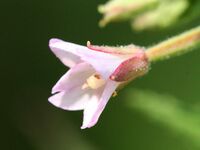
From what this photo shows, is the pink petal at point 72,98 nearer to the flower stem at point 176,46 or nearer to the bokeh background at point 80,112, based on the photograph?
the flower stem at point 176,46

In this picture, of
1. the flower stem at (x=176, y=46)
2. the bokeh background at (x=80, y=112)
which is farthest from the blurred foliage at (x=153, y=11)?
the flower stem at (x=176, y=46)

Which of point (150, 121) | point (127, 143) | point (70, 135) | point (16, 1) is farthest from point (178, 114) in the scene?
point (16, 1)

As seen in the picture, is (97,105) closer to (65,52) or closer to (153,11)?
(65,52)

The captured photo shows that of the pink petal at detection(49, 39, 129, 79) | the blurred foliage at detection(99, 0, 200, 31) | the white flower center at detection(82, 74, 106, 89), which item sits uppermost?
the blurred foliage at detection(99, 0, 200, 31)

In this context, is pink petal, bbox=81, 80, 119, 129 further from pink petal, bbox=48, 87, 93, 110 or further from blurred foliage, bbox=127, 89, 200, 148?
blurred foliage, bbox=127, 89, 200, 148

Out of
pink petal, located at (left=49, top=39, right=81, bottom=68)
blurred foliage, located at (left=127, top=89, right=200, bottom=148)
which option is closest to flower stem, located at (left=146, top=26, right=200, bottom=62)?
pink petal, located at (left=49, top=39, right=81, bottom=68)

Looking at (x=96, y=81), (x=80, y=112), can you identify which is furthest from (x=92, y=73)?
(x=80, y=112)

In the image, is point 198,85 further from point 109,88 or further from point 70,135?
point 109,88
